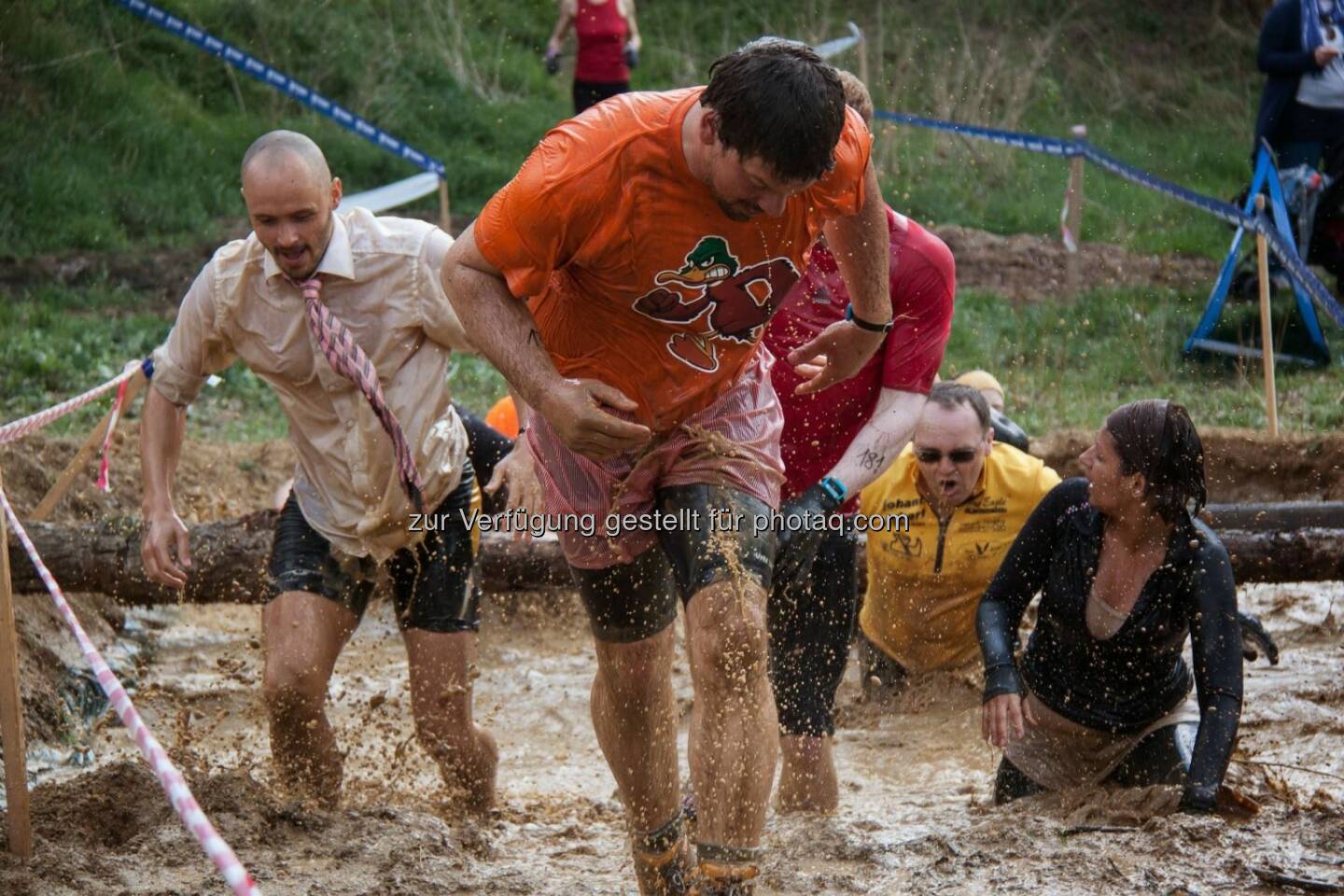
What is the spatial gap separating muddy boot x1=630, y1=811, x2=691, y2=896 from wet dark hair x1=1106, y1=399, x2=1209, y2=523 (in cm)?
168

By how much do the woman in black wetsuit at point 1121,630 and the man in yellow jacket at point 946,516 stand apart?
2.73 ft

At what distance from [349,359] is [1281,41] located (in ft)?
26.6

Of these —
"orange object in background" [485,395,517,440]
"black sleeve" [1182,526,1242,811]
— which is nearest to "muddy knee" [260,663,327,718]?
"black sleeve" [1182,526,1242,811]

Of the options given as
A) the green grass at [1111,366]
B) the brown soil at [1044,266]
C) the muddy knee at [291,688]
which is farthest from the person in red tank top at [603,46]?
the muddy knee at [291,688]

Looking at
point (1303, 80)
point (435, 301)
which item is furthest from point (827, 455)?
point (1303, 80)

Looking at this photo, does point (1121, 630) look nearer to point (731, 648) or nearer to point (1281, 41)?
point (731, 648)

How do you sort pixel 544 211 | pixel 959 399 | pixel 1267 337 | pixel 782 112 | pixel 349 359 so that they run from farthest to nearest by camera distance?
pixel 1267 337 < pixel 959 399 < pixel 349 359 < pixel 544 211 < pixel 782 112

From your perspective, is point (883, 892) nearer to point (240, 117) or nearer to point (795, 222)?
point (795, 222)

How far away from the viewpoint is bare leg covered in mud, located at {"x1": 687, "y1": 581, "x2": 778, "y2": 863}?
377cm

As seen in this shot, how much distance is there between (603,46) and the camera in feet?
41.1

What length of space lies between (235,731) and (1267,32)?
26.2 feet

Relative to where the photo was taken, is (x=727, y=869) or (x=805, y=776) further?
(x=805, y=776)

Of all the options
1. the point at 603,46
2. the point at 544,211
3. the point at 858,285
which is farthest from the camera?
the point at 603,46

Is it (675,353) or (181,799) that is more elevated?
(675,353)
